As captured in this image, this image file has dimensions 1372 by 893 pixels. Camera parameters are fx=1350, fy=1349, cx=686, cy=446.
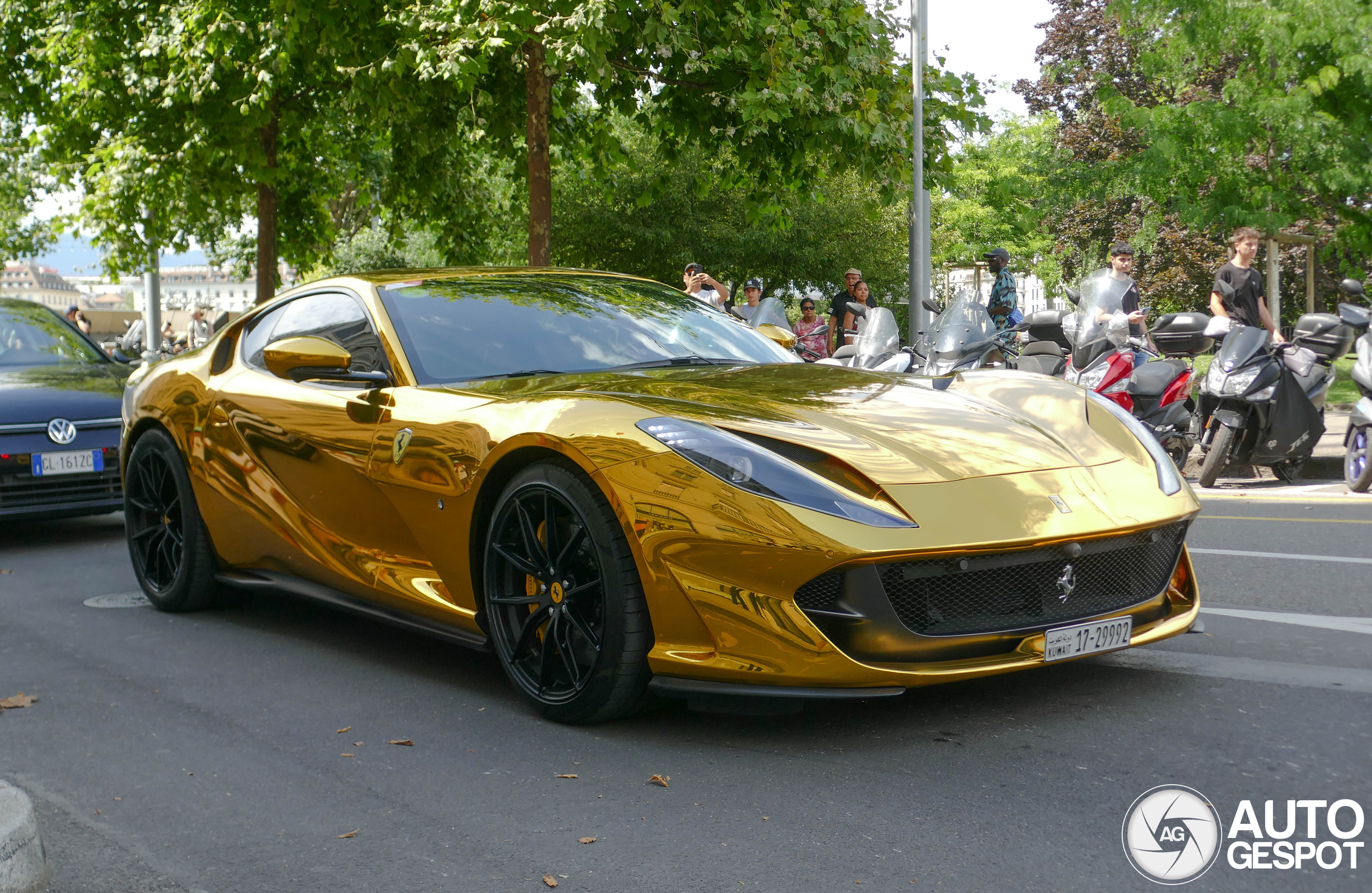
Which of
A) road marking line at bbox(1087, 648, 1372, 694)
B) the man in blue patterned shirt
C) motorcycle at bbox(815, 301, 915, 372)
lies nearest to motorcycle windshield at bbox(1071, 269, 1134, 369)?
motorcycle at bbox(815, 301, 915, 372)

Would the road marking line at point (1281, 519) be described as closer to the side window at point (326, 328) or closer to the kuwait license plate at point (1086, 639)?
the kuwait license plate at point (1086, 639)

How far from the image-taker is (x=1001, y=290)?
12414 millimetres

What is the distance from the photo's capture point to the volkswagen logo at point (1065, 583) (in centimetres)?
364

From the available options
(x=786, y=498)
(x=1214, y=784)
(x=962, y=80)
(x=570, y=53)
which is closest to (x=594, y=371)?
(x=786, y=498)

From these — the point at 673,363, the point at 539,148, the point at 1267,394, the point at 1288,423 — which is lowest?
the point at 1288,423

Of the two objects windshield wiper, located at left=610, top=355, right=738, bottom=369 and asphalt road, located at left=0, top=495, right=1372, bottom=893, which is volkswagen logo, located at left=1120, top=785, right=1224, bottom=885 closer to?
asphalt road, located at left=0, top=495, right=1372, bottom=893

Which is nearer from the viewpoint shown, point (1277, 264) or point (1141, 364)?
point (1141, 364)

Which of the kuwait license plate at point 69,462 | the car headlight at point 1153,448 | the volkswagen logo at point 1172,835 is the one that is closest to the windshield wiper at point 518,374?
the car headlight at point 1153,448

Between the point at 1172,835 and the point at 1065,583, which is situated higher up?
the point at 1065,583

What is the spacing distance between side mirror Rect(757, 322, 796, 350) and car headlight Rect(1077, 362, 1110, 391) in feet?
15.6

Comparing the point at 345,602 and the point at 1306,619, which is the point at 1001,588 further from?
the point at 345,602

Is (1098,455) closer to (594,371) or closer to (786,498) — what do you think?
(786,498)

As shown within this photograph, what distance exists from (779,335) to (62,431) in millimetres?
4801

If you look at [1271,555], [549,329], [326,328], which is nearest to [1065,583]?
[549,329]
